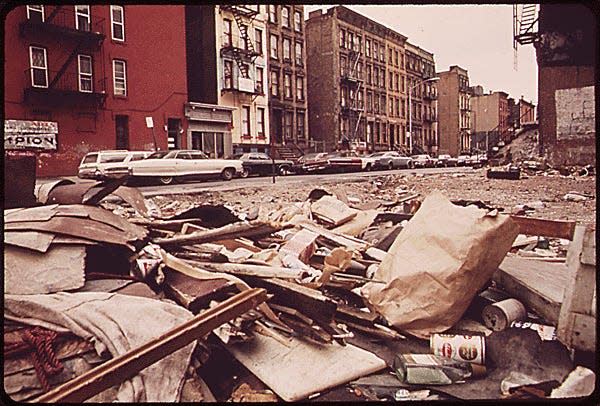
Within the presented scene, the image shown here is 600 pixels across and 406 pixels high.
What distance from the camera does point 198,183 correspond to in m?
7.37

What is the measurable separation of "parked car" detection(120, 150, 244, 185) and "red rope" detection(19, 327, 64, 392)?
329cm

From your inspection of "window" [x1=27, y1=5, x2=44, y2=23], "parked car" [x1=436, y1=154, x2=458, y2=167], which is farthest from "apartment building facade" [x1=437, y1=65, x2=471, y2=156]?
"window" [x1=27, y1=5, x2=44, y2=23]

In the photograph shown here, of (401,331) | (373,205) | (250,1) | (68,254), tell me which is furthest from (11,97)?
(373,205)

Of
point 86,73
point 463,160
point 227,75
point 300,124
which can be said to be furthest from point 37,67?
point 227,75

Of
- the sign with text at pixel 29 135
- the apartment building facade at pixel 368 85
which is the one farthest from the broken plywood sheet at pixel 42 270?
the apartment building facade at pixel 368 85

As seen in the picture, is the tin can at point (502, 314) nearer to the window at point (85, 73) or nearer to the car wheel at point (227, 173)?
the window at point (85, 73)

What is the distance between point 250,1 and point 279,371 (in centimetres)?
175

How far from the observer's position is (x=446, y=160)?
406 inches

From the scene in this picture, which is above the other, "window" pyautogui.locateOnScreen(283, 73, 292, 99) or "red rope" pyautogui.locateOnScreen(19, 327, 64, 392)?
"window" pyautogui.locateOnScreen(283, 73, 292, 99)

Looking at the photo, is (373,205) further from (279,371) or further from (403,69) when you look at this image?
(279,371)

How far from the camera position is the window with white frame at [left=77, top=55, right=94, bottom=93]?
433cm

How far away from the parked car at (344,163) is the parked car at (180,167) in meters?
2.24

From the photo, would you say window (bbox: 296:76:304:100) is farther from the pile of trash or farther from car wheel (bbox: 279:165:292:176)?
the pile of trash

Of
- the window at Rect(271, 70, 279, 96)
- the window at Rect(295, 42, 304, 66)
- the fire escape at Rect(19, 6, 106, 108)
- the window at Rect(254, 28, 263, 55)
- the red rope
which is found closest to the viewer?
the red rope
